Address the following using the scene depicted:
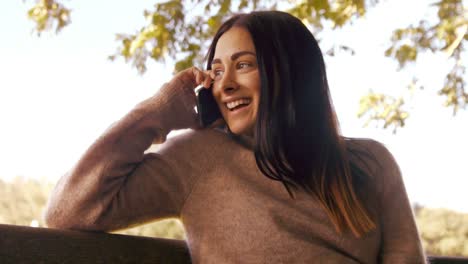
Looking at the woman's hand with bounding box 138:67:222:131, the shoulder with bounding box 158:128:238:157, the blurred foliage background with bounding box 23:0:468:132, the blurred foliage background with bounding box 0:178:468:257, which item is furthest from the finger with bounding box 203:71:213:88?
the blurred foliage background with bounding box 23:0:468:132

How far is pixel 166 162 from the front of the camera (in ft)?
5.17

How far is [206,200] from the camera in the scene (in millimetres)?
1571

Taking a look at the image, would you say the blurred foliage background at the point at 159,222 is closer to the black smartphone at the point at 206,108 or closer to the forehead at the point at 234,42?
the black smartphone at the point at 206,108

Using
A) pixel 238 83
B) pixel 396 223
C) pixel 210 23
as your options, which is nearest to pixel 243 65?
pixel 238 83

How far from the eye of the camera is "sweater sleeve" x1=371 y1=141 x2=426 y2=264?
5.39 ft

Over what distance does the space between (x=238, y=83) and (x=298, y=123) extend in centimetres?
21

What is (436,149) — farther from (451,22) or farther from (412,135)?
(451,22)

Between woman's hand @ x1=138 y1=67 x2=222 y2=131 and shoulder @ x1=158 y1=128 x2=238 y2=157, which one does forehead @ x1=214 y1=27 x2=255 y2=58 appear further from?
shoulder @ x1=158 y1=128 x2=238 y2=157

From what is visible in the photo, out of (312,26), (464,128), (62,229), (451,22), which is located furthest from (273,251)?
(464,128)

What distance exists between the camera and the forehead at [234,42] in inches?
67.0

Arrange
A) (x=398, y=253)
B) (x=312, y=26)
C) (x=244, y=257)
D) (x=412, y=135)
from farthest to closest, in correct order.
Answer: (x=412, y=135)
(x=312, y=26)
(x=398, y=253)
(x=244, y=257)

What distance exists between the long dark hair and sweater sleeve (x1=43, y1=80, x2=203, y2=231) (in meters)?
0.23

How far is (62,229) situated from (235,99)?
1.98 feet

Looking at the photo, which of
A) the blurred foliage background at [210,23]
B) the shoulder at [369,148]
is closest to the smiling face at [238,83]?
the shoulder at [369,148]
